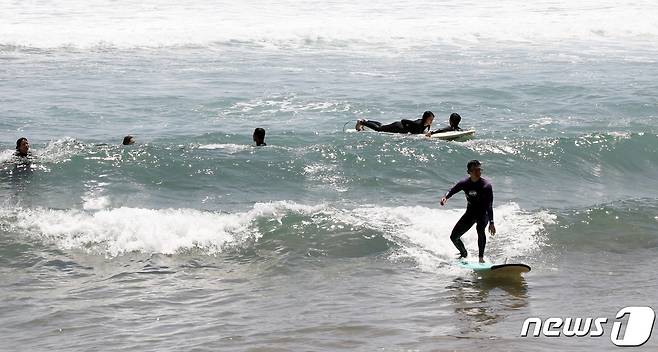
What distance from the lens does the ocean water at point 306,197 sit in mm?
11008

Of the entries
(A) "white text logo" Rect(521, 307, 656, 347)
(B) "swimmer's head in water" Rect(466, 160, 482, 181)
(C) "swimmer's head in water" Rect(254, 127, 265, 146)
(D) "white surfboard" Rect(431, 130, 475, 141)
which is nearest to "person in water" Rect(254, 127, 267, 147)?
(C) "swimmer's head in water" Rect(254, 127, 265, 146)

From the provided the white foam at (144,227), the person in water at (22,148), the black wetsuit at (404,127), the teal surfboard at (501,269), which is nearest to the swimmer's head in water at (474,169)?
the teal surfboard at (501,269)

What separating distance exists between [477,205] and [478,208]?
0.16ft

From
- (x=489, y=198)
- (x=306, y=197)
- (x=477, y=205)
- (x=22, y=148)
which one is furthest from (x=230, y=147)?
(x=489, y=198)

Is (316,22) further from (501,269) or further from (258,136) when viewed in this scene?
(501,269)

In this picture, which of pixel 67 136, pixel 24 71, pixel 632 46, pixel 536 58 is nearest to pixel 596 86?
pixel 536 58

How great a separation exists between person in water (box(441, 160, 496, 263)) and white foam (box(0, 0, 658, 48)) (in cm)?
2823

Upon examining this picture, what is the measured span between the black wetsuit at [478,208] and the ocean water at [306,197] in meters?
0.52

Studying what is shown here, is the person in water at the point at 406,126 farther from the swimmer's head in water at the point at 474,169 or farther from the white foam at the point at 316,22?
the white foam at the point at 316,22

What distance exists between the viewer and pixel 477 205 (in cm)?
1344

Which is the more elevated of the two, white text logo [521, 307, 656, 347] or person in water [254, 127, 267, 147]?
person in water [254, 127, 267, 147]

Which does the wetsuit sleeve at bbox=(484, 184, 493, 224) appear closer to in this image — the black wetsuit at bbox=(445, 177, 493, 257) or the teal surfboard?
the black wetsuit at bbox=(445, 177, 493, 257)

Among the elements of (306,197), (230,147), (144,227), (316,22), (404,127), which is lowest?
(306,197)

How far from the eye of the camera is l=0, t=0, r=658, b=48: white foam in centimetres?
4125
